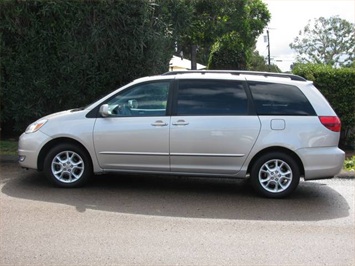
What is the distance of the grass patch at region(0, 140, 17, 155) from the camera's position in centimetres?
794

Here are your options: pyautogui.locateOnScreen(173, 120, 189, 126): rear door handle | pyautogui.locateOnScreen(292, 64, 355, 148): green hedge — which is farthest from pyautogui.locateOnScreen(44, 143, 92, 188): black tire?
pyautogui.locateOnScreen(292, 64, 355, 148): green hedge

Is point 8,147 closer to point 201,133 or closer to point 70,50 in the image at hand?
point 70,50

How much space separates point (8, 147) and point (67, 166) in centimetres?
309

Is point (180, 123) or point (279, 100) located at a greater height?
point (279, 100)

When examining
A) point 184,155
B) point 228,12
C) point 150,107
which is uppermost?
point 228,12

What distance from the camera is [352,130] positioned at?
951cm

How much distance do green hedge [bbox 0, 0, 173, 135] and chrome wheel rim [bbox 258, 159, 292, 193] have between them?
163 inches

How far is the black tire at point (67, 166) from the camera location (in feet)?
19.3

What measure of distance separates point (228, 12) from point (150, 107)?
43.1 ft

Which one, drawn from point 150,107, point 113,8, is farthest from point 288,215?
point 113,8

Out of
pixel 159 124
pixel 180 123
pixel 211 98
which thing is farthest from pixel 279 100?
pixel 159 124

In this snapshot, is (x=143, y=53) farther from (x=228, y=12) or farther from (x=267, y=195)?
(x=228, y=12)

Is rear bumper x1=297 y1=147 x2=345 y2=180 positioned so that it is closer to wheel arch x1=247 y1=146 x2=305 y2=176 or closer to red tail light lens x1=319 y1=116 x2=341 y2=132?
wheel arch x1=247 y1=146 x2=305 y2=176

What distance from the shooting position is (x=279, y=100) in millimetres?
5734
